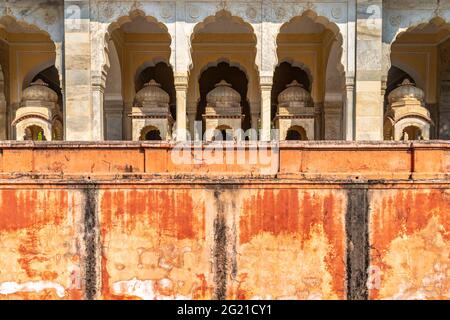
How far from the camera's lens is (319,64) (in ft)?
42.2

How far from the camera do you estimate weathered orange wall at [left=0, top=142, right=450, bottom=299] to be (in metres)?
4.93

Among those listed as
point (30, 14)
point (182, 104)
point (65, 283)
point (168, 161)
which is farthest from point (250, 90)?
point (65, 283)

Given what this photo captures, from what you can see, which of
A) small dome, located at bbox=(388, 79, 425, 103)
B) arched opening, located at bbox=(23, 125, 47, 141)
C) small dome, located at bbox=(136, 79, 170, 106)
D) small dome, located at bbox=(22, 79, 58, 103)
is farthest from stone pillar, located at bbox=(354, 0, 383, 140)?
arched opening, located at bbox=(23, 125, 47, 141)

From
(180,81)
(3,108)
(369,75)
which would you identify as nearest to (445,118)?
(369,75)

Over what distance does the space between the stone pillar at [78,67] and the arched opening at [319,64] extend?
17.5ft

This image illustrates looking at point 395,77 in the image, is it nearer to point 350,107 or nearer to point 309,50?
point 309,50

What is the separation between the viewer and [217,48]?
12.9m

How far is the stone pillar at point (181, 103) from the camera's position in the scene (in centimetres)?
974

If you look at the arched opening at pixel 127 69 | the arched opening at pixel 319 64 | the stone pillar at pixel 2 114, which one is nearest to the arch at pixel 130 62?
the arched opening at pixel 127 69

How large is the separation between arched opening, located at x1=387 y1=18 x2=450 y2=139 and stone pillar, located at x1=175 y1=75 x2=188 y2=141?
6533mm

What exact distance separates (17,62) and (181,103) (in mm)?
5806

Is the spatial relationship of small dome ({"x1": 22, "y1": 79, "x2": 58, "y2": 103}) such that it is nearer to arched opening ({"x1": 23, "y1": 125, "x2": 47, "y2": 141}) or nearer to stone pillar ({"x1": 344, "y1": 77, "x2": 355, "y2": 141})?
arched opening ({"x1": 23, "y1": 125, "x2": 47, "y2": 141})

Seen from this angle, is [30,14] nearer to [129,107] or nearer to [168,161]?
[129,107]
